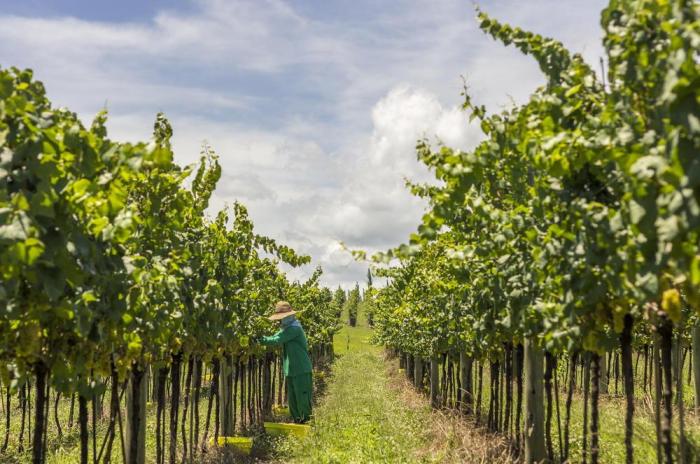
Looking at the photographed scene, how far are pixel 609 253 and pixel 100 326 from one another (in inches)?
132

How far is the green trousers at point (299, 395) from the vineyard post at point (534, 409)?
7.18 m

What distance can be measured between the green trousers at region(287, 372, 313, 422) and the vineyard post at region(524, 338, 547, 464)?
7.18 meters

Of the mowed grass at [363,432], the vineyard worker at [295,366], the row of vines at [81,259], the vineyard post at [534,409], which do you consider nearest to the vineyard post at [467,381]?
the mowed grass at [363,432]

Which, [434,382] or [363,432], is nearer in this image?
[363,432]

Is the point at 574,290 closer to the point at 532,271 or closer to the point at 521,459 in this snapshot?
the point at 532,271

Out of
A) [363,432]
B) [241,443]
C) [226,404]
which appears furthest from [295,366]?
[241,443]

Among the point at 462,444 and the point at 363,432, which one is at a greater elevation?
the point at 462,444

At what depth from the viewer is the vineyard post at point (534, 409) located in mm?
6473

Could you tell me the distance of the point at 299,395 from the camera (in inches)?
512

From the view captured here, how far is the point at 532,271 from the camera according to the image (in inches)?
200

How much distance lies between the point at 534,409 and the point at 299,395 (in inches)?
288

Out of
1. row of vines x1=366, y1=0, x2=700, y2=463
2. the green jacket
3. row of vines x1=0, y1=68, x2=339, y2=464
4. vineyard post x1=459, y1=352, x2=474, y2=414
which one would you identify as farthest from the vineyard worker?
row of vines x1=366, y1=0, x2=700, y2=463

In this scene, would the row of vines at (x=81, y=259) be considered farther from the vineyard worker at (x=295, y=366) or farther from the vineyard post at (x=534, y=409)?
the vineyard worker at (x=295, y=366)

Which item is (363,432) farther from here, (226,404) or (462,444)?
(462,444)
